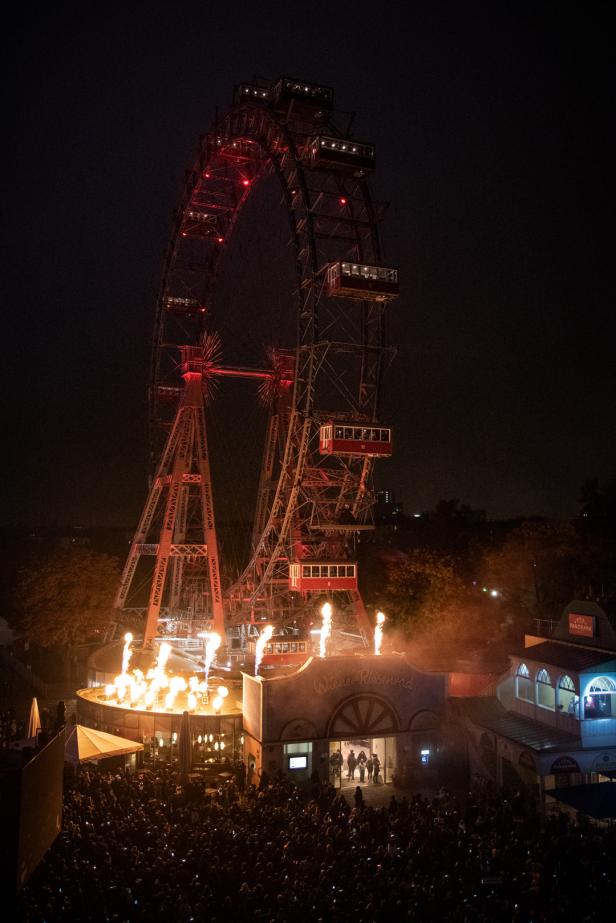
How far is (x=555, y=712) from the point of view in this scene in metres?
23.5

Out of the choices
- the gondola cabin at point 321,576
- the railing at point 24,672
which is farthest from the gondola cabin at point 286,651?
the railing at point 24,672

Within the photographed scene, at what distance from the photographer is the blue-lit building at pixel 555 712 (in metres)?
22.0

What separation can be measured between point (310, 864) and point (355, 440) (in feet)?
70.6

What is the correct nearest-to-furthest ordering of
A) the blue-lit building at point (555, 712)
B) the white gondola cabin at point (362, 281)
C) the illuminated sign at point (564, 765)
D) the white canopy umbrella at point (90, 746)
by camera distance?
the illuminated sign at point (564, 765)
the white canopy umbrella at point (90, 746)
the blue-lit building at point (555, 712)
the white gondola cabin at point (362, 281)

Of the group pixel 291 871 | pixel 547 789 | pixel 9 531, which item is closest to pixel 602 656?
pixel 547 789

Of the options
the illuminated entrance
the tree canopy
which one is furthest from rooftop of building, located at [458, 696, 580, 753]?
the tree canopy

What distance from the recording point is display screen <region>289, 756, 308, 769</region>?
23.6 m

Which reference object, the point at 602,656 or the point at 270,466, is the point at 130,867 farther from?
the point at 270,466

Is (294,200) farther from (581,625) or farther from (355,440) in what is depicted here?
(581,625)

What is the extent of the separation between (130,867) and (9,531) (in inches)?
3393

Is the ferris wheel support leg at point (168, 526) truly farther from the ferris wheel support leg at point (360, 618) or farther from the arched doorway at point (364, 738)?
the arched doorway at point (364, 738)

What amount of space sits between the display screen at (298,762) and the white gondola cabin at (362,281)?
19.0m

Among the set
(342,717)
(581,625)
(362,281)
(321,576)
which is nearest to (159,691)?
(342,717)

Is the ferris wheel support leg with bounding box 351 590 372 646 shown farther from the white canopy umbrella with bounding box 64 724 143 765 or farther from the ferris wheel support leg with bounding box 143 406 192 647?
the white canopy umbrella with bounding box 64 724 143 765
